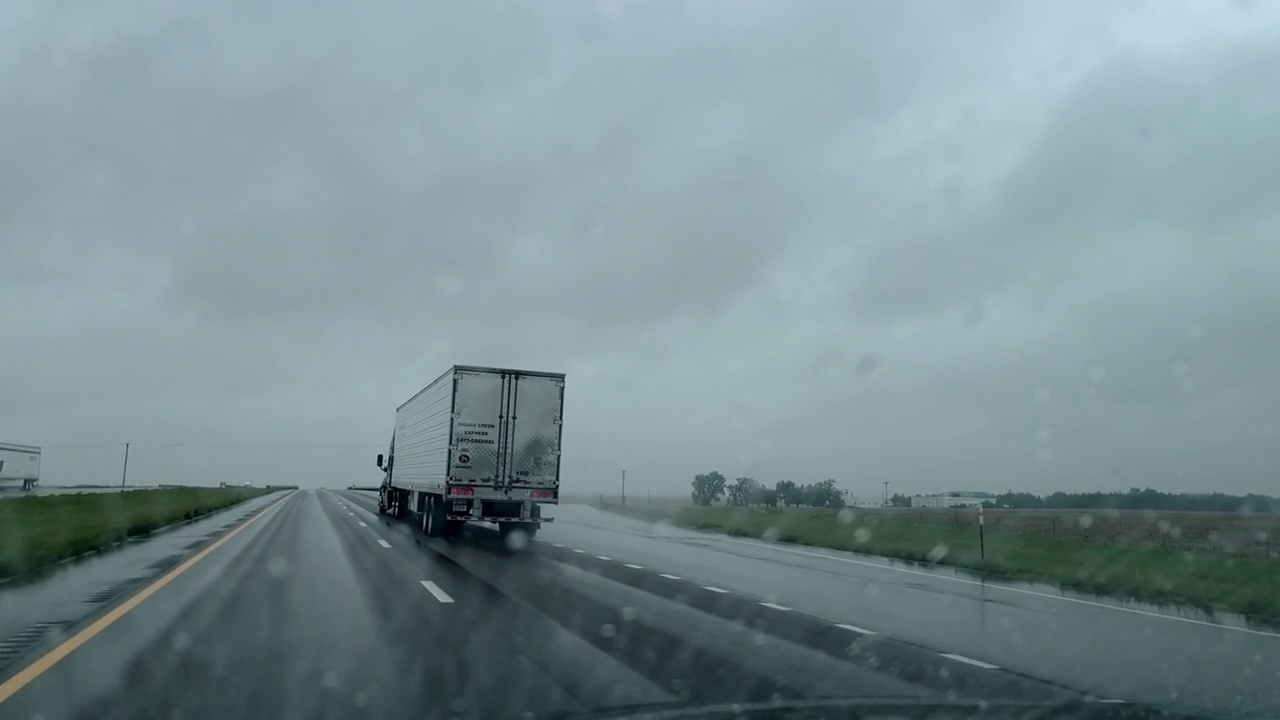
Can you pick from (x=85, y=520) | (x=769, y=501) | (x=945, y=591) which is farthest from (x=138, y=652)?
(x=769, y=501)

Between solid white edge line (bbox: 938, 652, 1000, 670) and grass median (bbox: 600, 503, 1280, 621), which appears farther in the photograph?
grass median (bbox: 600, 503, 1280, 621)

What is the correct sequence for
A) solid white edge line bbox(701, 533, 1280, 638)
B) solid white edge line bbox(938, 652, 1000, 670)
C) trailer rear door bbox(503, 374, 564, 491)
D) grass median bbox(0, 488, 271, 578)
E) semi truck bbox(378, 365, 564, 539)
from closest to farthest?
solid white edge line bbox(938, 652, 1000, 670), solid white edge line bbox(701, 533, 1280, 638), grass median bbox(0, 488, 271, 578), semi truck bbox(378, 365, 564, 539), trailer rear door bbox(503, 374, 564, 491)

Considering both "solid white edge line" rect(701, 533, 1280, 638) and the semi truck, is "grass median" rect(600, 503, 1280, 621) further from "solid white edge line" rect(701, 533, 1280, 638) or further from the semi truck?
the semi truck

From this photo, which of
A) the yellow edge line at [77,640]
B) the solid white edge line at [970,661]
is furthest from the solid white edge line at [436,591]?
the solid white edge line at [970,661]

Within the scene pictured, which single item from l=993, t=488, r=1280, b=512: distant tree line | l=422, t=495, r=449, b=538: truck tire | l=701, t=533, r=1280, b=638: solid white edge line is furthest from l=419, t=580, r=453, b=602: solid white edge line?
l=993, t=488, r=1280, b=512: distant tree line

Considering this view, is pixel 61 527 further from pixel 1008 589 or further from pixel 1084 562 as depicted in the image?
pixel 1084 562

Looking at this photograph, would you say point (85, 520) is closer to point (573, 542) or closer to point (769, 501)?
point (573, 542)

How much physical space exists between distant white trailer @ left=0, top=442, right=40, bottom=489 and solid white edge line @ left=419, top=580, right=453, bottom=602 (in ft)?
229

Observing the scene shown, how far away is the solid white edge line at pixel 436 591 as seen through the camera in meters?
13.9

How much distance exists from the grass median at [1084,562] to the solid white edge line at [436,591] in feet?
35.0

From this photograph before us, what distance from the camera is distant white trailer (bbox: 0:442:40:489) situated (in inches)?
2869

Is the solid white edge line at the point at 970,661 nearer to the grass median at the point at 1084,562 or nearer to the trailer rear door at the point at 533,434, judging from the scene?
the grass median at the point at 1084,562

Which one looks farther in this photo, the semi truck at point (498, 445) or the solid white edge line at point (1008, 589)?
the semi truck at point (498, 445)

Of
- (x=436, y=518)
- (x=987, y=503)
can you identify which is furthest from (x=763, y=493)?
(x=436, y=518)
